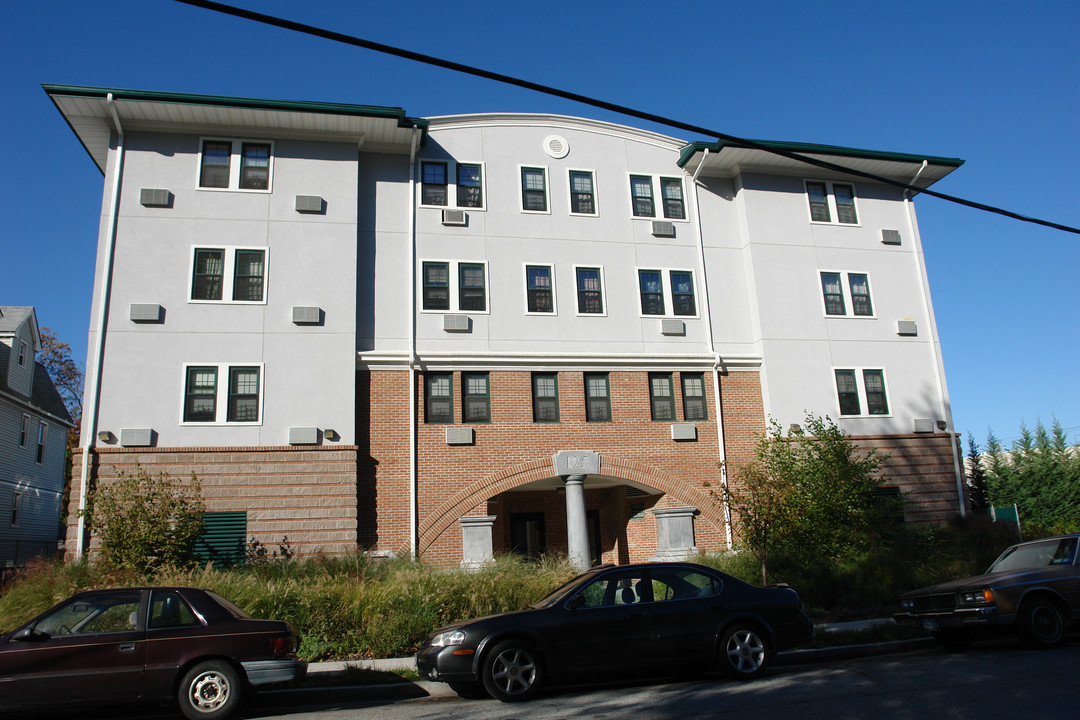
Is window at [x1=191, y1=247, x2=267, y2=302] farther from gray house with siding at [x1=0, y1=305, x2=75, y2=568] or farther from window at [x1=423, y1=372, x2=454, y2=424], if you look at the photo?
gray house with siding at [x1=0, y1=305, x2=75, y2=568]

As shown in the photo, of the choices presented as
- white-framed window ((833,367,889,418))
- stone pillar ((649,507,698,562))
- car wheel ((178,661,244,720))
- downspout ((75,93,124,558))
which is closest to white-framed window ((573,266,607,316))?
stone pillar ((649,507,698,562))

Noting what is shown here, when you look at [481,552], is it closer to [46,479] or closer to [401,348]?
[401,348]

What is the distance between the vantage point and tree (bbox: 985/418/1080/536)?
3123 centimetres

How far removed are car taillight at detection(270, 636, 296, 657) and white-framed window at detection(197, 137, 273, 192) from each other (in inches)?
547

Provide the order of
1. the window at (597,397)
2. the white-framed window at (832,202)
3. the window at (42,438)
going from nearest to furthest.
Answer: the window at (597,397) → the white-framed window at (832,202) → the window at (42,438)

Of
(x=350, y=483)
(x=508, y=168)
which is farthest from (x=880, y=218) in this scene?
(x=350, y=483)

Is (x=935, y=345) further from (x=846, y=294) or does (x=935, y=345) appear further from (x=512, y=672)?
(x=512, y=672)

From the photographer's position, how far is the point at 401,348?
19828 millimetres

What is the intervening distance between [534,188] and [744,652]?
15301 millimetres

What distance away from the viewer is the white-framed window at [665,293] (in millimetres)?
21781

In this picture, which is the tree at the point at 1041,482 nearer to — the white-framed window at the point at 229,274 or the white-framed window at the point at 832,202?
the white-framed window at the point at 832,202

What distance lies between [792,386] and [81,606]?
59.3ft

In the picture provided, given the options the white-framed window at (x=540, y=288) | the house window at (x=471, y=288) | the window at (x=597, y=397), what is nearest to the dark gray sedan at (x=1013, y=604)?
the window at (x=597, y=397)

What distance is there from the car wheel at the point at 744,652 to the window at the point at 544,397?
37.0ft
